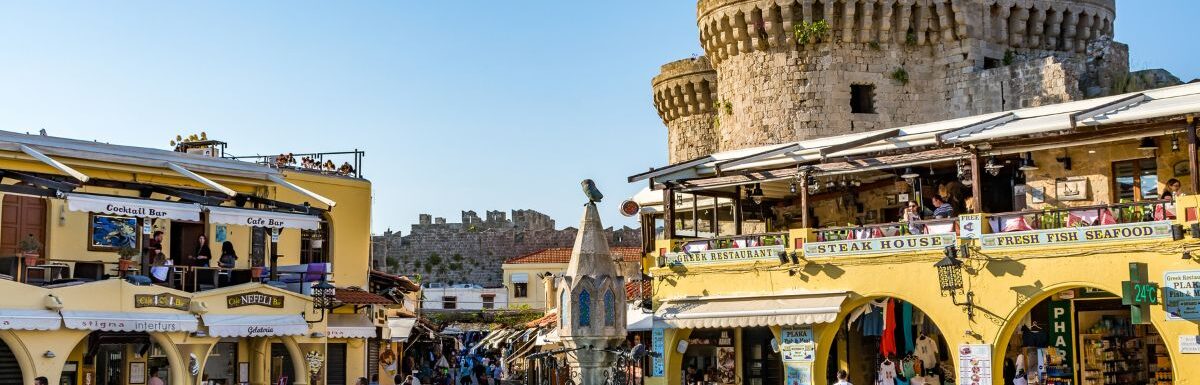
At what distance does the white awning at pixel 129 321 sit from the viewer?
81.4ft

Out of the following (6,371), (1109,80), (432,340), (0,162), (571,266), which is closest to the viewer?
(571,266)

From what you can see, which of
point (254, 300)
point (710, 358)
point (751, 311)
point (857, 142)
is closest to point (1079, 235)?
point (857, 142)

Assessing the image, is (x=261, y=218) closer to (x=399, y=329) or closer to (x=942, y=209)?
(x=399, y=329)

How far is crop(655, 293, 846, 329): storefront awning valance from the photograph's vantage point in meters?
25.7

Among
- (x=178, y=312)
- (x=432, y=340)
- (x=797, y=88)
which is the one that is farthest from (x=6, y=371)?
(x=432, y=340)

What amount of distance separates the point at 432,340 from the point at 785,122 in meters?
16.4

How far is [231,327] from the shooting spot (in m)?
27.0

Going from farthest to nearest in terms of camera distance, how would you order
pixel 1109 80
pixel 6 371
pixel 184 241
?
1. pixel 1109 80
2. pixel 184 241
3. pixel 6 371

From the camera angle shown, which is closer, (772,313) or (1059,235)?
(1059,235)

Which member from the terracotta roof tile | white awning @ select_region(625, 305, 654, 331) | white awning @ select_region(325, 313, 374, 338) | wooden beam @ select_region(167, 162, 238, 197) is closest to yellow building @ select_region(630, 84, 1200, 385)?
white awning @ select_region(625, 305, 654, 331)

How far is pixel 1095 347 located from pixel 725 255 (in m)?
6.88

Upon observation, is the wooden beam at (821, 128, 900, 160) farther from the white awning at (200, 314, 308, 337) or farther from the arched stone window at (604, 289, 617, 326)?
the white awning at (200, 314, 308, 337)

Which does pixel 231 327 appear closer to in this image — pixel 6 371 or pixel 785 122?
pixel 6 371

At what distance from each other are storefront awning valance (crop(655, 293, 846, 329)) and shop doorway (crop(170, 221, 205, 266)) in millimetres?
9792
